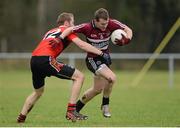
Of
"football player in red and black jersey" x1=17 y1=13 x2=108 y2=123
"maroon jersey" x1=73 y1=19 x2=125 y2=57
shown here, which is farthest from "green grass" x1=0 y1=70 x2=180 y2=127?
"maroon jersey" x1=73 y1=19 x2=125 y2=57

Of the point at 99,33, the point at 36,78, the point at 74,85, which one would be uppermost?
the point at 99,33

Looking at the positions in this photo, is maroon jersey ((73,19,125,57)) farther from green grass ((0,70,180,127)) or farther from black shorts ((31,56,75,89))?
green grass ((0,70,180,127))

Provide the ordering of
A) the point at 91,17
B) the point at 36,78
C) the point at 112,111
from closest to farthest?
the point at 36,78
the point at 112,111
the point at 91,17

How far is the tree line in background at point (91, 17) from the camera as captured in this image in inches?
A: 1582

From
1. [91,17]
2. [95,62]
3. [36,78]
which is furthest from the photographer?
[91,17]

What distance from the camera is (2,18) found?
46.3 metres

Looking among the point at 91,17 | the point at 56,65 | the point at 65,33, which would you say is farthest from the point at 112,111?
the point at 91,17

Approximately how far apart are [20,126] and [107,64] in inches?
90.3

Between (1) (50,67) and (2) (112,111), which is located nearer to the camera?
(1) (50,67)

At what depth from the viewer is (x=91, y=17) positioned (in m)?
42.9

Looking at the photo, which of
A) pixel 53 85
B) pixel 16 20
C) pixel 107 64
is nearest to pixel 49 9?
pixel 16 20

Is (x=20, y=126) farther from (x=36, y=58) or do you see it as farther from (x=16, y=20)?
(x=16, y=20)

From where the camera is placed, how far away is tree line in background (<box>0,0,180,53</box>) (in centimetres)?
4019

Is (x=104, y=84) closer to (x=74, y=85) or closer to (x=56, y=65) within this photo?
(x=74, y=85)
